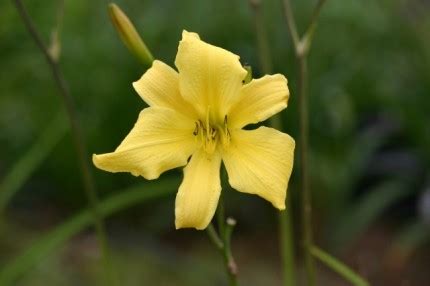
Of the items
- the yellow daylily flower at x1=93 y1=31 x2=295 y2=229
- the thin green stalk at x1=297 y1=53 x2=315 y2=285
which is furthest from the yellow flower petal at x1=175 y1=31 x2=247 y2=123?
the thin green stalk at x1=297 y1=53 x2=315 y2=285

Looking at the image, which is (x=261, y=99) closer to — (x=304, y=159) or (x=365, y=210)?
(x=304, y=159)

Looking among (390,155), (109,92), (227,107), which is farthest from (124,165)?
(390,155)

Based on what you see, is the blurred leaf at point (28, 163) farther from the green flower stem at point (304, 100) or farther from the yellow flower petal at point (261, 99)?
the yellow flower petal at point (261, 99)

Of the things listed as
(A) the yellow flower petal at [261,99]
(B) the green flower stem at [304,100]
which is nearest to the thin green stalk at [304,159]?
(B) the green flower stem at [304,100]

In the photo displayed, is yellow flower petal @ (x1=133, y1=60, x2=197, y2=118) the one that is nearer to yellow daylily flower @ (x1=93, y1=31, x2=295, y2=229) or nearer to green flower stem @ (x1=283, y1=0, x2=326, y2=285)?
yellow daylily flower @ (x1=93, y1=31, x2=295, y2=229)

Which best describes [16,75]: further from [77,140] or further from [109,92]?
[77,140]

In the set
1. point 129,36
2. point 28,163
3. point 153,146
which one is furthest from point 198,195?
point 28,163
